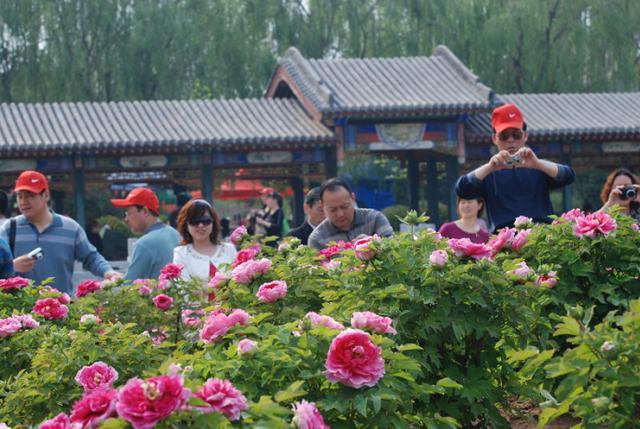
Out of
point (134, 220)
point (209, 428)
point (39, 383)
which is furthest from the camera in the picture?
point (134, 220)

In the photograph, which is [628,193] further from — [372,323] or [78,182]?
[78,182]

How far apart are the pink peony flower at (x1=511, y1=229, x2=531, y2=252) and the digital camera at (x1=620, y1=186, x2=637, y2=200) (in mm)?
1907

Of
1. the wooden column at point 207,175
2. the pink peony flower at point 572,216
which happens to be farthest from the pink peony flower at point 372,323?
the wooden column at point 207,175

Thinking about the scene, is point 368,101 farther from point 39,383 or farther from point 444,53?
point 39,383

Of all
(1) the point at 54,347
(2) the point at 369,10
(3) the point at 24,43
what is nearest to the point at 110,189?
(3) the point at 24,43

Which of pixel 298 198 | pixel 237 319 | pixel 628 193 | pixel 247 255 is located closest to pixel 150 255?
pixel 247 255

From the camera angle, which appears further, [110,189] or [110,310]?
[110,189]

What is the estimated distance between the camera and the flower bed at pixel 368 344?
99.6 inches

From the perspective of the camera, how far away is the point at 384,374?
283 centimetres

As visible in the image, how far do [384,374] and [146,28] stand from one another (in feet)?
80.8

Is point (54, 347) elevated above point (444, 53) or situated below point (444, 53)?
below

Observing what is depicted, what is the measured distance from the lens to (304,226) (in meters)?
7.22

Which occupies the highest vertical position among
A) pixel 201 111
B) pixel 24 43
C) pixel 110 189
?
pixel 24 43

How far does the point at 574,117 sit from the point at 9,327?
1789cm
